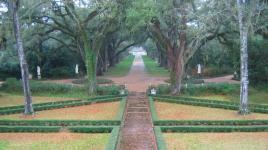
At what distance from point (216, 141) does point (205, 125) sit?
2781 millimetres

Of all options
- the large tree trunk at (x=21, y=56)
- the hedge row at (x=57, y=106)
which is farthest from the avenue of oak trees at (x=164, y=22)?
the hedge row at (x=57, y=106)

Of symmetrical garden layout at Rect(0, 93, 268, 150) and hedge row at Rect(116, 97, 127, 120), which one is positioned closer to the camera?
symmetrical garden layout at Rect(0, 93, 268, 150)

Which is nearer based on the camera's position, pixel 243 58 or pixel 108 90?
pixel 243 58

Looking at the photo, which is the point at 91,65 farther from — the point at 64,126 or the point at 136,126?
the point at 136,126

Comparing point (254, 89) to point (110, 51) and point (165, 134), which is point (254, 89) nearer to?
point (165, 134)

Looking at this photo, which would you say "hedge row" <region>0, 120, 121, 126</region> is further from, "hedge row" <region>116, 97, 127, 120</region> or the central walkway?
"hedge row" <region>116, 97, 127, 120</region>

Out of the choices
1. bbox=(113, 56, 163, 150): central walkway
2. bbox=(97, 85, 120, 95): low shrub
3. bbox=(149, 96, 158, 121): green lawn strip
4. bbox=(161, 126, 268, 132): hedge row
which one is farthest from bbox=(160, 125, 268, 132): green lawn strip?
bbox=(97, 85, 120, 95): low shrub

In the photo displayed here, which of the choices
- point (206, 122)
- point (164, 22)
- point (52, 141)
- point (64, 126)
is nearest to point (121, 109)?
point (64, 126)

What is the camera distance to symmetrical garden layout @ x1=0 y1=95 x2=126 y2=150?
15.6 metres

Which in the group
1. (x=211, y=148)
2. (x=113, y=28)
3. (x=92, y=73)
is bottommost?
(x=211, y=148)

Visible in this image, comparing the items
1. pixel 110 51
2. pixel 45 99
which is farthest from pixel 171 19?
pixel 110 51

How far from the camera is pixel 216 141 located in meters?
15.9

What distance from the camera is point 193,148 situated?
14.9 metres

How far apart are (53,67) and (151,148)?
93.5ft
